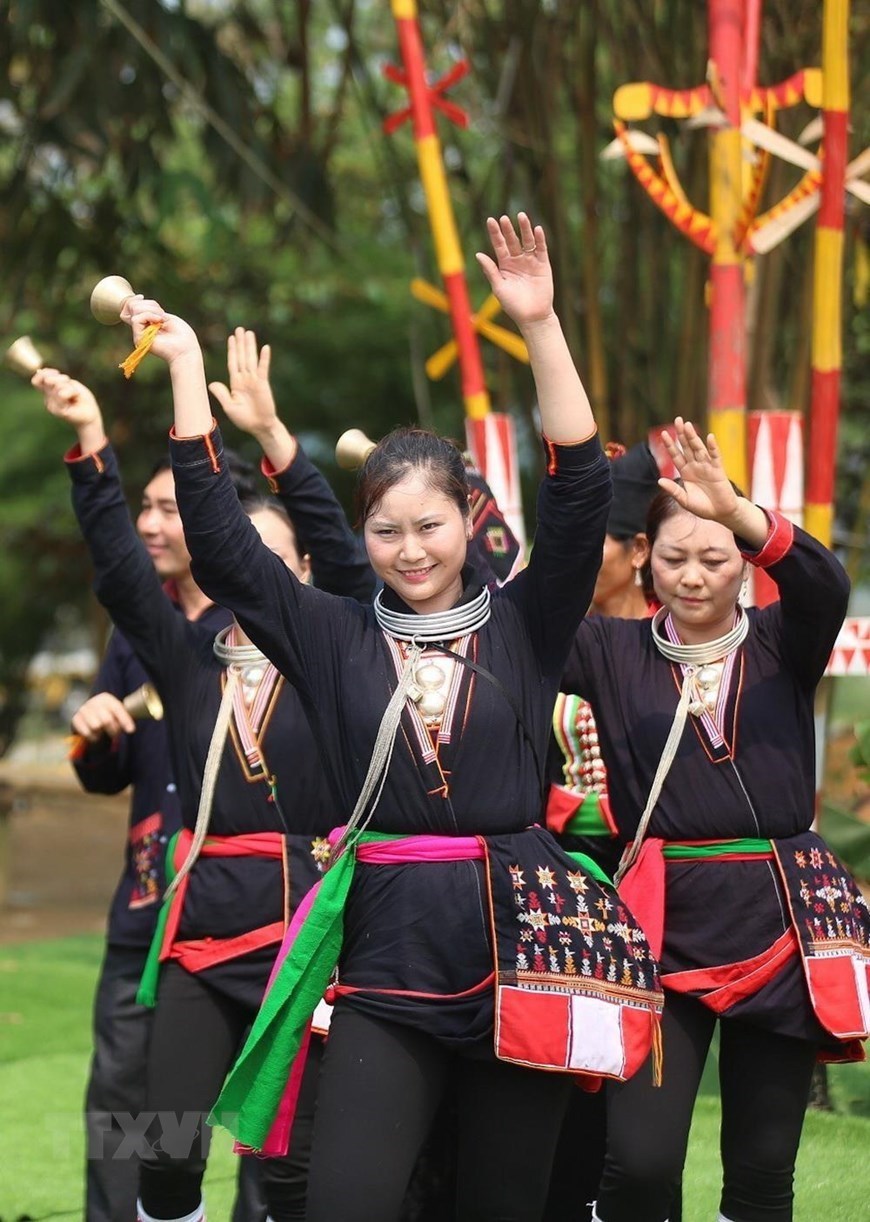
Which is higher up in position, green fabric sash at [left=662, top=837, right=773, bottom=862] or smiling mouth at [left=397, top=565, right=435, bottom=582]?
smiling mouth at [left=397, top=565, right=435, bottom=582]

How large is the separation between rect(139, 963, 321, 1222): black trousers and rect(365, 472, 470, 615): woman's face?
0.97m

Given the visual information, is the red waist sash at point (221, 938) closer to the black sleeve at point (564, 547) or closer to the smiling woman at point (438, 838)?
the smiling woman at point (438, 838)

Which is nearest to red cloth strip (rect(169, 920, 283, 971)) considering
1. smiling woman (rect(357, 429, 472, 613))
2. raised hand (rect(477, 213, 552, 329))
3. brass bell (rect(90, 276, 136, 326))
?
smiling woman (rect(357, 429, 472, 613))

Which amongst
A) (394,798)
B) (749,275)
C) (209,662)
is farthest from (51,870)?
(394,798)

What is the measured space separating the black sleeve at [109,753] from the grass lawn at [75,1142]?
3.55 feet

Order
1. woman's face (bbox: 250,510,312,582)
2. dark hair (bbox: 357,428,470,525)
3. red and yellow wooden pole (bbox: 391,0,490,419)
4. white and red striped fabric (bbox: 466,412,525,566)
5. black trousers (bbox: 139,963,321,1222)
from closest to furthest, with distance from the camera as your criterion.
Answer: dark hair (bbox: 357,428,470,525)
black trousers (bbox: 139,963,321,1222)
woman's face (bbox: 250,510,312,582)
white and red striped fabric (bbox: 466,412,525,566)
red and yellow wooden pole (bbox: 391,0,490,419)

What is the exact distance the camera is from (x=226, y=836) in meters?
3.12

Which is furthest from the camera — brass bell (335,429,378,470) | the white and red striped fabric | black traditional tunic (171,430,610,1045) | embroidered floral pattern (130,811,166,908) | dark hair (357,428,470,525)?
the white and red striped fabric

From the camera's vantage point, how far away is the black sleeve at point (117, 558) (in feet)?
10.3

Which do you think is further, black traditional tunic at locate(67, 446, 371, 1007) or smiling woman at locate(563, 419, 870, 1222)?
black traditional tunic at locate(67, 446, 371, 1007)

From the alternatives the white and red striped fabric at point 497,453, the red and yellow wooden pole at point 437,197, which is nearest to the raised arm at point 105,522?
the white and red striped fabric at point 497,453

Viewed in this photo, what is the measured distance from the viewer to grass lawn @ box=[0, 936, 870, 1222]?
3904 mm

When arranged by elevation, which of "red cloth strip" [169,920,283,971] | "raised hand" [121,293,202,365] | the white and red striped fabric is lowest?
"red cloth strip" [169,920,283,971]

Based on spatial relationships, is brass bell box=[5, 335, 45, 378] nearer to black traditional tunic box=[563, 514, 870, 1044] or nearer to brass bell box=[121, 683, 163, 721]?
brass bell box=[121, 683, 163, 721]
